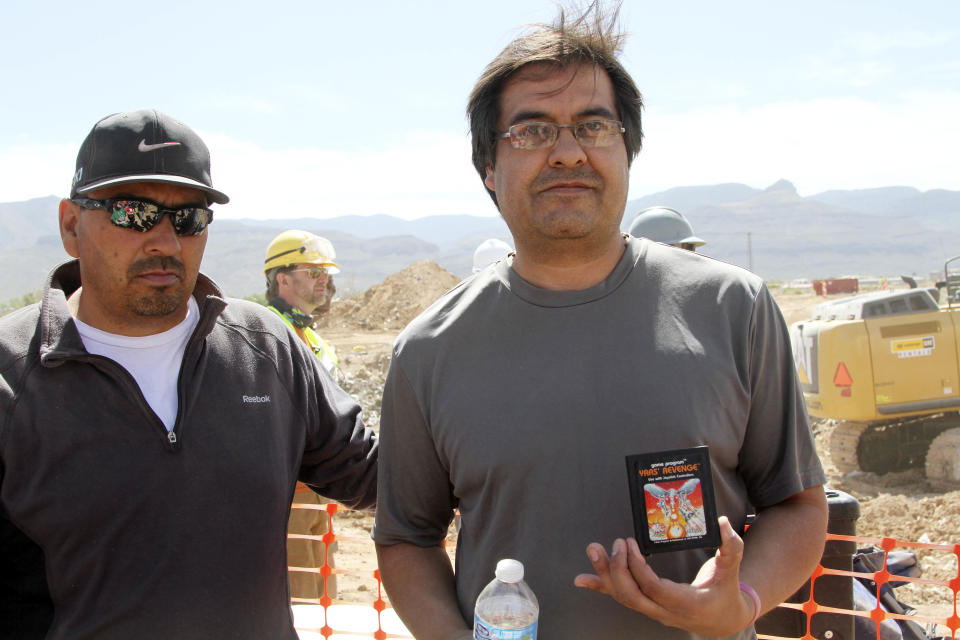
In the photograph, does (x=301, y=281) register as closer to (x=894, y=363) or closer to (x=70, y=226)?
(x=70, y=226)

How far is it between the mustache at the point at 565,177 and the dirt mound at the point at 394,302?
84.5 feet

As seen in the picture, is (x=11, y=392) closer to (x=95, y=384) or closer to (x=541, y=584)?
(x=95, y=384)

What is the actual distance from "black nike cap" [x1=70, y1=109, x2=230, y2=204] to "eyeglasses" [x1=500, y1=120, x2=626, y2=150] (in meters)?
0.94

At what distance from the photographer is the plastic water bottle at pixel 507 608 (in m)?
1.74


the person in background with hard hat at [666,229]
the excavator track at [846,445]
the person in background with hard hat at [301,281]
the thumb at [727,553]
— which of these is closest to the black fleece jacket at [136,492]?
the thumb at [727,553]

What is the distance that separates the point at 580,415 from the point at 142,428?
1211 mm

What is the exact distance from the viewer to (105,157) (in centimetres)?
224

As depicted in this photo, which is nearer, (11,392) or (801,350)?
(11,392)

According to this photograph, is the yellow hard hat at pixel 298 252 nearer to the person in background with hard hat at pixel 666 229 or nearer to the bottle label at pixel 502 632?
the person in background with hard hat at pixel 666 229

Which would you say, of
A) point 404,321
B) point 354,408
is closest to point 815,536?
point 354,408

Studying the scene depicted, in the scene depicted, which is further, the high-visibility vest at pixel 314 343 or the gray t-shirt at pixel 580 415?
the high-visibility vest at pixel 314 343

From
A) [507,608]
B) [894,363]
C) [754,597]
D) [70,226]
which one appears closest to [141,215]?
[70,226]

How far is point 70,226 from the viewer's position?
2.39 meters

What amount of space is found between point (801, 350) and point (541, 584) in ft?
33.7
